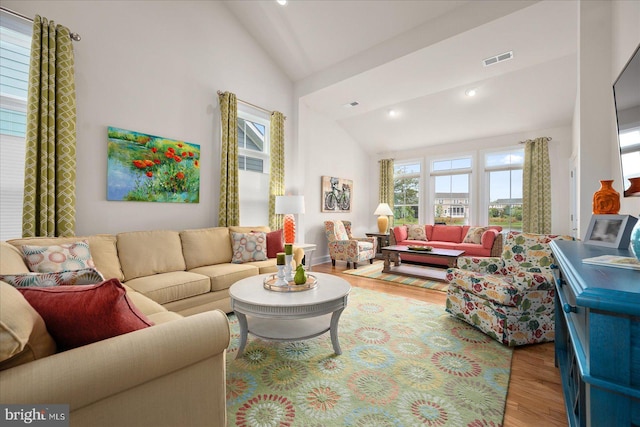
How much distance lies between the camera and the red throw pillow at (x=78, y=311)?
2.85 ft

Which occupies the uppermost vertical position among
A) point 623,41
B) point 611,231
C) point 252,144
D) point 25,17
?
point 25,17

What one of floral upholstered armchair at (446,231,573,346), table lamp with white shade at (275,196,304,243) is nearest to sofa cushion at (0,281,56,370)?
floral upholstered armchair at (446,231,573,346)

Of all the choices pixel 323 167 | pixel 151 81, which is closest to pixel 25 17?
pixel 151 81

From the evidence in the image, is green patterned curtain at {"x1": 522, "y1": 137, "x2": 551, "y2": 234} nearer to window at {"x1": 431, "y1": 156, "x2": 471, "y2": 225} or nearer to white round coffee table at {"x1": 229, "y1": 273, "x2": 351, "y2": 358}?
window at {"x1": 431, "y1": 156, "x2": 471, "y2": 225}

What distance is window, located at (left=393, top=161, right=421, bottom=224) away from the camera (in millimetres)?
6812

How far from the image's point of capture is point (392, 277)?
4.53m

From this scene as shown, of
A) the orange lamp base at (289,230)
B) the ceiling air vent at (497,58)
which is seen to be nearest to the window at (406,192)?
the ceiling air vent at (497,58)

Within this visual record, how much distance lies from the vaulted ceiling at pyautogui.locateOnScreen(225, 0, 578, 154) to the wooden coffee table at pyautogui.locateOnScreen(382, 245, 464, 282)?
2.69 meters

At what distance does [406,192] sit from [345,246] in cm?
270

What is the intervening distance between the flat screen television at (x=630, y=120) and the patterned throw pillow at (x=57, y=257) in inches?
139

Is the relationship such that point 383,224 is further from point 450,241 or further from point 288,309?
point 288,309

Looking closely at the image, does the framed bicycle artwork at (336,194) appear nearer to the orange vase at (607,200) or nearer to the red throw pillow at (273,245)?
the red throw pillow at (273,245)

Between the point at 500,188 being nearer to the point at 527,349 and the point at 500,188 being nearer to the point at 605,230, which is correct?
the point at 527,349

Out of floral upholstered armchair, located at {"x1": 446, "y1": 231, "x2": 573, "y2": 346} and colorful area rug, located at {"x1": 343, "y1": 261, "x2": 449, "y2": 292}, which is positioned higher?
floral upholstered armchair, located at {"x1": 446, "y1": 231, "x2": 573, "y2": 346}
